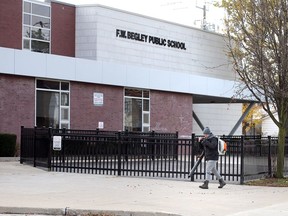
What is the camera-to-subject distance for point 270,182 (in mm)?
17406

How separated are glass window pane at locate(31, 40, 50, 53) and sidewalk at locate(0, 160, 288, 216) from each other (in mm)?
14428

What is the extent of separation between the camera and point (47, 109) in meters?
27.1

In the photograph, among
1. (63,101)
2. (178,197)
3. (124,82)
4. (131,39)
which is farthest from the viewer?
(131,39)

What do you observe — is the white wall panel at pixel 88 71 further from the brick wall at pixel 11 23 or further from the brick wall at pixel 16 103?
the brick wall at pixel 11 23

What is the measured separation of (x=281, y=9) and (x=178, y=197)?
7859 mm

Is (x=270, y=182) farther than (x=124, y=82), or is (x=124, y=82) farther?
(x=124, y=82)

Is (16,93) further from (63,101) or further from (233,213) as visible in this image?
(233,213)

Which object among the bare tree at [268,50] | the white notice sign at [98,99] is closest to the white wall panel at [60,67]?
the white notice sign at [98,99]

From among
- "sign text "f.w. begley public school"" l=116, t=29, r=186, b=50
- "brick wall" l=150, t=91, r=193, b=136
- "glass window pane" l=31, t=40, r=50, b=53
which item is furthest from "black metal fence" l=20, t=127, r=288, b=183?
"sign text "f.w. begley public school"" l=116, t=29, r=186, b=50

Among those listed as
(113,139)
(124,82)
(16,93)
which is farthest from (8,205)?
(124,82)

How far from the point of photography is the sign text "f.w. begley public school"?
34406 mm

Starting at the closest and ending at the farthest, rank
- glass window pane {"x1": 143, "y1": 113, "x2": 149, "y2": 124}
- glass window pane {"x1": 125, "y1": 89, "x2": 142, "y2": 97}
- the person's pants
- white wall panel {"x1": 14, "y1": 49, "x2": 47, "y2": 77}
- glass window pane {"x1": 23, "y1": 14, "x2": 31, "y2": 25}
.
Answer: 1. the person's pants
2. white wall panel {"x1": 14, "y1": 49, "x2": 47, "y2": 77}
3. glass window pane {"x1": 23, "y1": 14, "x2": 31, "y2": 25}
4. glass window pane {"x1": 125, "y1": 89, "x2": 142, "y2": 97}
5. glass window pane {"x1": 143, "y1": 113, "x2": 149, "y2": 124}

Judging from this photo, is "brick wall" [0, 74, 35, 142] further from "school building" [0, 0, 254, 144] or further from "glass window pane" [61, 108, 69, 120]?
"glass window pane" [61, 108, 69, 120]

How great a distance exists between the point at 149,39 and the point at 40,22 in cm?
852
